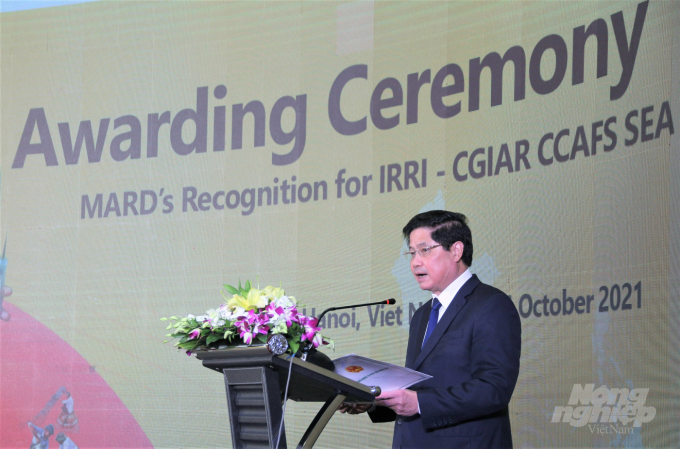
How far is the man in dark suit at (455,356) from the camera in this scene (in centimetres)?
261

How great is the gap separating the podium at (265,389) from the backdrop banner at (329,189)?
5.27 feet

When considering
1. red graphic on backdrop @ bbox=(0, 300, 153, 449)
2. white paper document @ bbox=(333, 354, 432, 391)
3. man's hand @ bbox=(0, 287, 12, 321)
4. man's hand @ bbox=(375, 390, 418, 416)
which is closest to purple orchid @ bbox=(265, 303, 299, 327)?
white paper document @ bbox=(333, 354, 432, 391)

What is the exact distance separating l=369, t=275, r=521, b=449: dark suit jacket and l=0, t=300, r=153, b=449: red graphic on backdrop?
2.64 meters

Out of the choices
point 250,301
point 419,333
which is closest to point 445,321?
point 419,333

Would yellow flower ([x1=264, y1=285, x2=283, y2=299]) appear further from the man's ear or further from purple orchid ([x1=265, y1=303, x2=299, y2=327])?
the man's ear

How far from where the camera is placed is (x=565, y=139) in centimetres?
391

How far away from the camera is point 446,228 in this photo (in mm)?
2988

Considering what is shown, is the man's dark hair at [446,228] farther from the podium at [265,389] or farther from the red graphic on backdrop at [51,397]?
the red graphic on backdrop at [51,397]

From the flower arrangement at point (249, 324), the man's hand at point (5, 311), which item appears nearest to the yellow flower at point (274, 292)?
the flower arrangement at point (249, 324)

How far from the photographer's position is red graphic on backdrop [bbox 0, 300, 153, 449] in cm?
504

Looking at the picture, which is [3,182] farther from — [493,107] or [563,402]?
[563,402]

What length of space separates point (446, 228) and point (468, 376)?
0.52m

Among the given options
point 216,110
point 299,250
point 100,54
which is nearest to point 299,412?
point 299,250

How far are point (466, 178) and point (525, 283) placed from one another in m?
0.62
